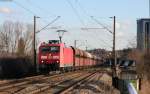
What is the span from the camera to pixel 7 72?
55344 mm

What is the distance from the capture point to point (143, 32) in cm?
8581

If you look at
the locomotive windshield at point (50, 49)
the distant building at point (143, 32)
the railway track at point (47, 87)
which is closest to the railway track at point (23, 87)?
the railway track at point (47, 87)

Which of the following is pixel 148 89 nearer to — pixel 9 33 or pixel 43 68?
pixel 43 68

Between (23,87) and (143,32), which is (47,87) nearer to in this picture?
(23,87)

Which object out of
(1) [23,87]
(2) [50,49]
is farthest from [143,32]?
(1) [23,87]

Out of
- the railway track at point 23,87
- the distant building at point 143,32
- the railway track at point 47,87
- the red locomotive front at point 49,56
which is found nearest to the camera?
the railway track at point 23,87

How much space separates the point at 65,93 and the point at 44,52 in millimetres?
30530

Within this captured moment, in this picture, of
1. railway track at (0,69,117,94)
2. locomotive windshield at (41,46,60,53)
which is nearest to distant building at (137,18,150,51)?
locomotive windshield at (41,46,60,53)

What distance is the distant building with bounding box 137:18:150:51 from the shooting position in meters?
78.2

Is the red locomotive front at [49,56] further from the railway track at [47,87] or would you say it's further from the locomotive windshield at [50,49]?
the railway track at [47,87]

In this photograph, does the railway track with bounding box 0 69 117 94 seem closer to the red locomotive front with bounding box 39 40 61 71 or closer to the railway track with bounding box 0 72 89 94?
the railway track with bounding box 0 72 89 94

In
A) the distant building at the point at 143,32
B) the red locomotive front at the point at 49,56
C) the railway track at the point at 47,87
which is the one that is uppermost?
the distant building at the point at 143,32

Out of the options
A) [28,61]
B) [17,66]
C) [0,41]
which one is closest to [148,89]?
[17,66]

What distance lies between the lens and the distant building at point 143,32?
78188 millimetres
